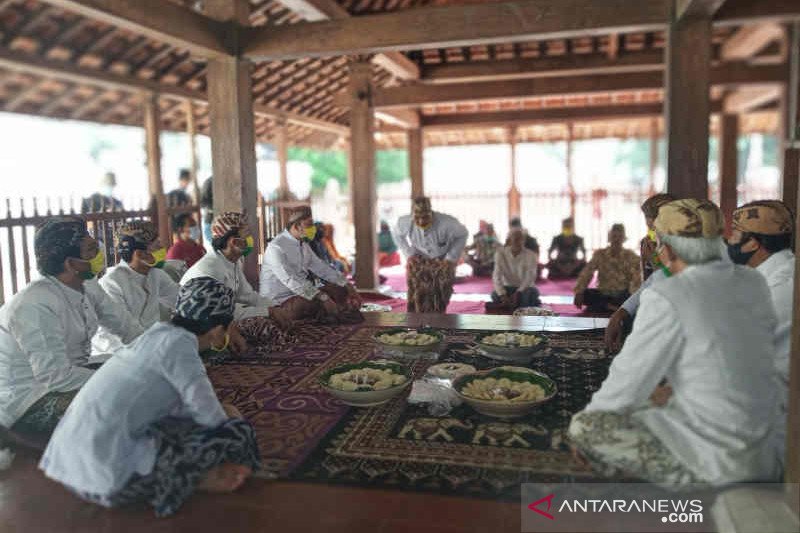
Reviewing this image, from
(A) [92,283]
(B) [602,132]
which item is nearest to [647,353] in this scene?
(A) [92,283]

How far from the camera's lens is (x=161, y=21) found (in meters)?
4.73

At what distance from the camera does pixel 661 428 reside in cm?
206

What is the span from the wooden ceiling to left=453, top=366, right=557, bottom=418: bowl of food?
12.9ft

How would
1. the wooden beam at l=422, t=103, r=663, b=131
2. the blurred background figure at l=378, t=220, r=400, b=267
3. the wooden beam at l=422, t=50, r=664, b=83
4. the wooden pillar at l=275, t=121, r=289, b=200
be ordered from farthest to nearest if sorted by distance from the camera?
the wooden pillar at l=275, t=121, r=289, b=200
the wooden beam at l=422, t=103, r=663, b=131
the blurred background figure at l=378, t=220, r=400, b=267
the wooden beam at l=422, t=50, r=664, b=83

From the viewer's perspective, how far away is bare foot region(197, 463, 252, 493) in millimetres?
2379

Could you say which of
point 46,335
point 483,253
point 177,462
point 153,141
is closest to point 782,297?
point 177,462

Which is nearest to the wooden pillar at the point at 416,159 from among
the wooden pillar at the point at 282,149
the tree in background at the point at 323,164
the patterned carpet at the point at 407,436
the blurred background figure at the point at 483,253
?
the wooden pillar at the point at 282,149

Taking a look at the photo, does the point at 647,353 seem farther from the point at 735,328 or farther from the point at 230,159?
the point at 230,159

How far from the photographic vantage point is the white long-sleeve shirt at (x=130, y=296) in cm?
383

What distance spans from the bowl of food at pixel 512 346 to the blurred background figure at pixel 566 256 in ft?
20.0

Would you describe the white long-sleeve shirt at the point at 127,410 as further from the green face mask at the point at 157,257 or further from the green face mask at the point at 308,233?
the green face mask at the point at 308,233

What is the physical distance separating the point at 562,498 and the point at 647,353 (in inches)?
25.7

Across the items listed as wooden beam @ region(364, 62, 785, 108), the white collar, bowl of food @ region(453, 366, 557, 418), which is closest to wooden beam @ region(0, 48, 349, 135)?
wooden beam @ region(364, 62, 785, 108)

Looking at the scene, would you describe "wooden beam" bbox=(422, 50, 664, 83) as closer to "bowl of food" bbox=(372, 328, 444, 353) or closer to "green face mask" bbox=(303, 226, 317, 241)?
"green face mask" bbox=(303, 226, 317, 241)
